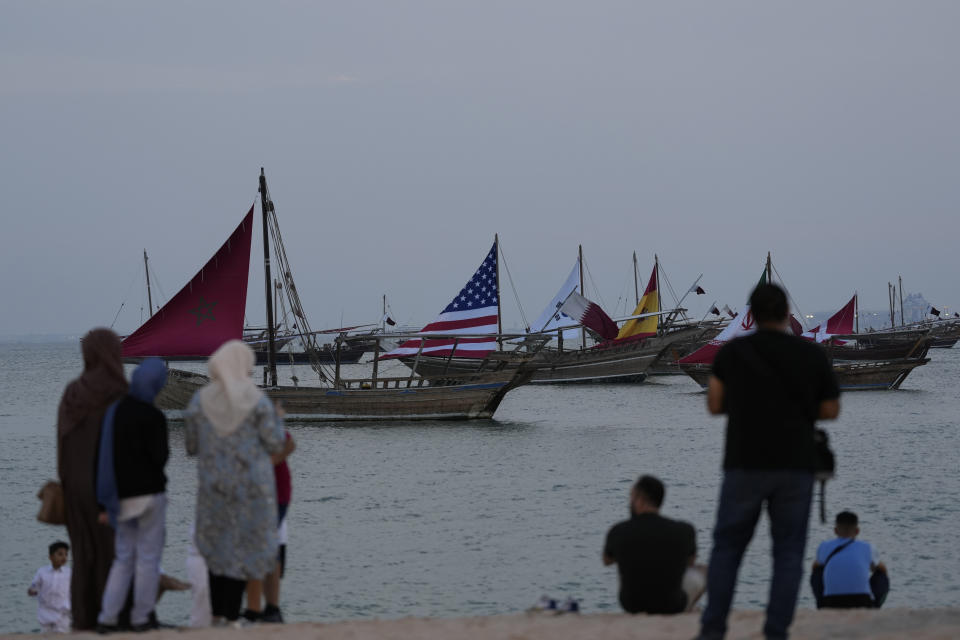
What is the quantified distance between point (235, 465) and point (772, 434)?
2545 millimetres

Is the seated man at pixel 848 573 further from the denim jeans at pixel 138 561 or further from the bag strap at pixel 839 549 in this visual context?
the denim jeans at pixel 138 561

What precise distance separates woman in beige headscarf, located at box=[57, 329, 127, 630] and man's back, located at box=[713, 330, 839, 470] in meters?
3.04

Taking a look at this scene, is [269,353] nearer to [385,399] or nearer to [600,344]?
[385,399]

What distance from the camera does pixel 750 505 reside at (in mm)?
4816

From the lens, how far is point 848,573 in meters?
7.65

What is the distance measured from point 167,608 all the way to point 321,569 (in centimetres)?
278

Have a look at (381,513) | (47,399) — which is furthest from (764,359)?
(47,399)

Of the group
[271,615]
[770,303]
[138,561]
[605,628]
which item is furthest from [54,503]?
[770,303]

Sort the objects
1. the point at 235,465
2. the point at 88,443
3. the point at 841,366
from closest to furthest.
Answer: the point at 235,465, the point at 88,443, the point at 841,366

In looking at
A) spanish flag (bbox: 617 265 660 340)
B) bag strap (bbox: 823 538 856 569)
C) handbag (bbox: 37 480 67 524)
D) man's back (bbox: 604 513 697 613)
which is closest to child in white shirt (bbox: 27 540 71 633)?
handbag (bbox: 37 480 67 524)

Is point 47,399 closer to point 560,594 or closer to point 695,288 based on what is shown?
point 695,288

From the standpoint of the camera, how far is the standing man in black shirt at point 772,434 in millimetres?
4738

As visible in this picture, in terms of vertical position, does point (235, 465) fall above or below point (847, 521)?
above

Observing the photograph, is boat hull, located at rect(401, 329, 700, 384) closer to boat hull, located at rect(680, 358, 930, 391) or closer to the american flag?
boat hull, located at rect(680, 358, 930, 391)
